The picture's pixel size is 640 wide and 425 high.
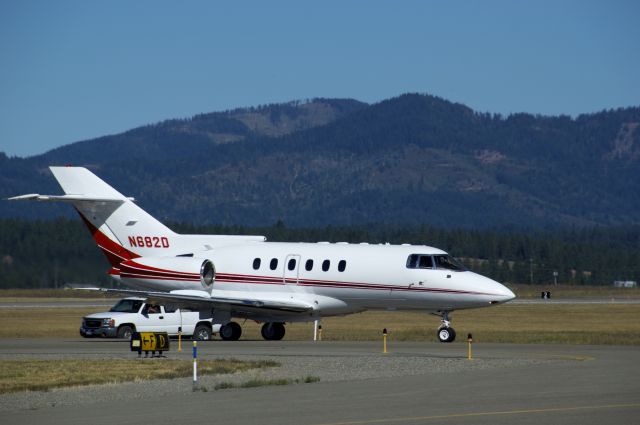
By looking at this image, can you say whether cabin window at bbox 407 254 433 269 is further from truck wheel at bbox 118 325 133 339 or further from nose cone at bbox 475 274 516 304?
truck wheel at bbox 118 325 133 339

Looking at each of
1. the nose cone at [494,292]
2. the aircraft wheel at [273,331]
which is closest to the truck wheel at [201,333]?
the aircraft wheel at [273,331]

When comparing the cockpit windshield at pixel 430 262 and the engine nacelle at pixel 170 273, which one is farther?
the engine nacelle at pixel 170 273

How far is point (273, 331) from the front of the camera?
4481 cm

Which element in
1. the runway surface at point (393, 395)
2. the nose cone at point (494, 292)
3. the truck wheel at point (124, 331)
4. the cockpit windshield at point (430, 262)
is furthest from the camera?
the truck wheel at point (124, 331)

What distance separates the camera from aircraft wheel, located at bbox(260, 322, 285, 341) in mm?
44750

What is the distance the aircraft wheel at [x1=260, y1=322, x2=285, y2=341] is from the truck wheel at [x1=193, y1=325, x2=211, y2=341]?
6.52 ft

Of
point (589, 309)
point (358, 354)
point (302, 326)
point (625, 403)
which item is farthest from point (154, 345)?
point (589, 309)

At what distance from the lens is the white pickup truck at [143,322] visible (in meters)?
44.2

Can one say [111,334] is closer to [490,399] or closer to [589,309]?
[490,399]

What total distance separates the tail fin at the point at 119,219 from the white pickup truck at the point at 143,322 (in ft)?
5.86

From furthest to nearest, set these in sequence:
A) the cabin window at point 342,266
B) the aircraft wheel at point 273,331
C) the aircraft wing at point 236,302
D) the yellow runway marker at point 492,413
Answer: the aircraft wheel at point 273,331 < the cabin window at point 342,266 < the aircraft wing at point 236,302 < the yellow runway marker at point 492,413

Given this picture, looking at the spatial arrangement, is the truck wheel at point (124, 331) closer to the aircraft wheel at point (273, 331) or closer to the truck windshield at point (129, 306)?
the truck windshield at point (129, 306)

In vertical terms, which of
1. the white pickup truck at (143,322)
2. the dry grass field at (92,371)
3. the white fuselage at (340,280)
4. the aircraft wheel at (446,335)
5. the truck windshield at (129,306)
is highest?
the white fuselage at (340,280)

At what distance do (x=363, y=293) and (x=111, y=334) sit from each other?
29.7 ft
